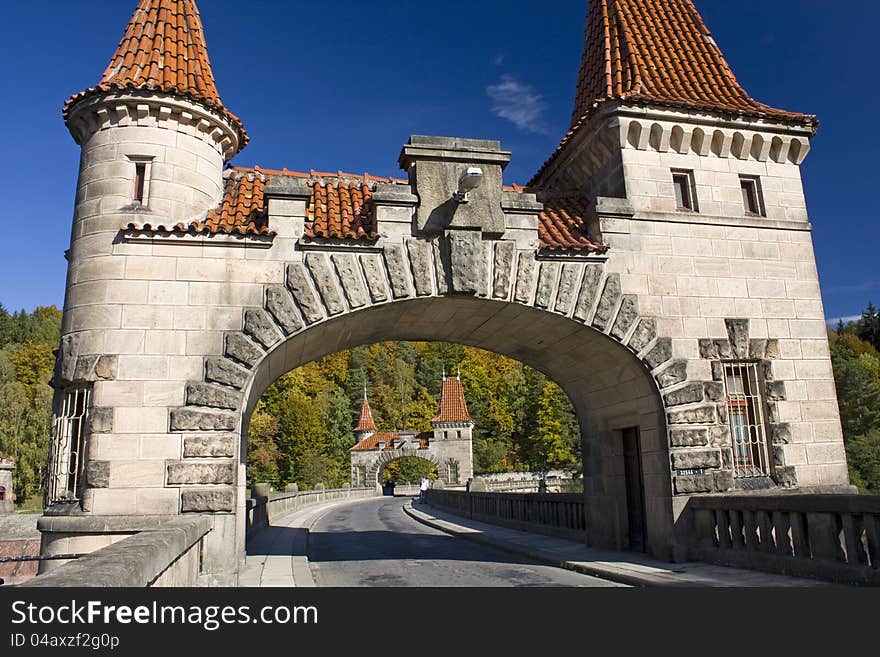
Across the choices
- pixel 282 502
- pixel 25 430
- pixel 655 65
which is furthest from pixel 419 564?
pixel 25 430

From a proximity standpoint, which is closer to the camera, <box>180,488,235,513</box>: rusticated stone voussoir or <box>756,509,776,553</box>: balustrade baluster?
<box>756,509,776,553</box>: balustrade baluster

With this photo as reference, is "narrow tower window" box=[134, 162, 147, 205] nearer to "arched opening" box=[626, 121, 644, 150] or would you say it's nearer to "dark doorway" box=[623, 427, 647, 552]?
"arched opening" box=[626, 121, 644, 150]

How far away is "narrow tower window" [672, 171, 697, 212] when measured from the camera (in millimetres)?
12000

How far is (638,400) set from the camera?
38.7 ft

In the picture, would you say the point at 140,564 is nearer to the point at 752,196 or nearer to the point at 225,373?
the point at 225,373

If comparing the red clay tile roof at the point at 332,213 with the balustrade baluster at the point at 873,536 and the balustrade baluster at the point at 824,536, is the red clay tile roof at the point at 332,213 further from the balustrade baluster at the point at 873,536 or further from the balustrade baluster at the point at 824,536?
the balustrade baluster at the point at 873,536

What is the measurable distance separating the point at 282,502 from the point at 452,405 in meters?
33.4

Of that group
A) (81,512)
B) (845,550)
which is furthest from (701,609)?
(81,512)

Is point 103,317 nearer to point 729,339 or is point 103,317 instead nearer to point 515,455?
point 729,339

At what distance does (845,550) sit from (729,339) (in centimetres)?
445

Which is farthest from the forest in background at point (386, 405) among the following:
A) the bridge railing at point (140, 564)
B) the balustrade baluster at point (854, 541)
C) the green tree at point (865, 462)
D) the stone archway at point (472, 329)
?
the bridge railing at point (140, 564)

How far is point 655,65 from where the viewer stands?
13492mm

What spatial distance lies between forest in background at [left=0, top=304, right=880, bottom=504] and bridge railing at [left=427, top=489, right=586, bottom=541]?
2687 centimetres

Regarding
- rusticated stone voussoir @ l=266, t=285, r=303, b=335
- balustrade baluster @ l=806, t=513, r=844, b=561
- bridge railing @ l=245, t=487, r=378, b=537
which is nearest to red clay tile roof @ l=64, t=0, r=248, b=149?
rusticated stone voussoir @ l=266, t=285, r=303, b=335
